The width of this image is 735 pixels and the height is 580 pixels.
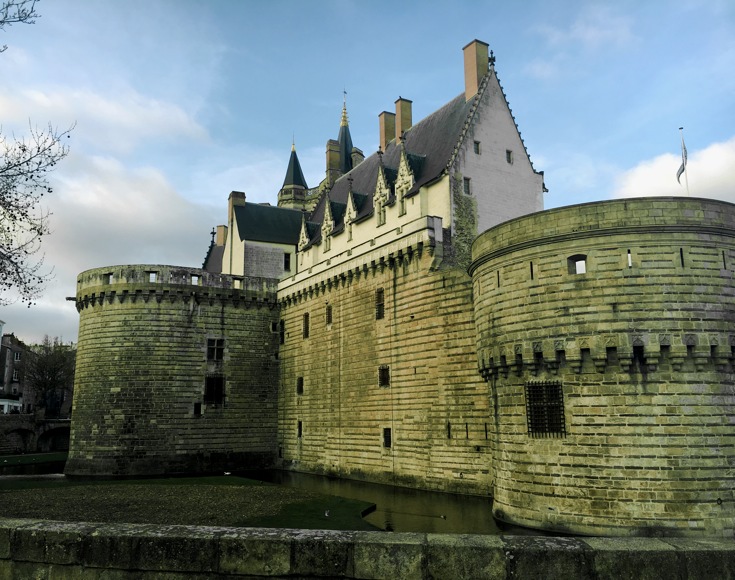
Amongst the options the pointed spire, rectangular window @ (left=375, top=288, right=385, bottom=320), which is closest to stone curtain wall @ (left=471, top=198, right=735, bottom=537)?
rectangular window @ (left=375, top=288, right=385, bottom=320)

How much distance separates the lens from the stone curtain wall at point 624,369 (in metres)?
15.2

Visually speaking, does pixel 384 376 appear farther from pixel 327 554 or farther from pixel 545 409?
pixel 327 554

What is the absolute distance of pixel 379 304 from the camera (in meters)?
30.3

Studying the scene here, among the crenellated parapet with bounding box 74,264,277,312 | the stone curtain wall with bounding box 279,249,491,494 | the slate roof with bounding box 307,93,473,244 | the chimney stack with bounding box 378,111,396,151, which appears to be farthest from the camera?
the chimney stack with bounding box 378,111,396,151

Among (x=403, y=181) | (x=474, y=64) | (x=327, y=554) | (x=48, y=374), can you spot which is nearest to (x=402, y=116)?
(x=474, y=64)

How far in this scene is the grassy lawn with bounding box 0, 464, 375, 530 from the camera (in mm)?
17078

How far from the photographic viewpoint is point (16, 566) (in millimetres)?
6383

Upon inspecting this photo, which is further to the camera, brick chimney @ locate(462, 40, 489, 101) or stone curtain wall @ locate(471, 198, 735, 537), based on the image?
brick chimney @ locate(462, 40, 489, 101)

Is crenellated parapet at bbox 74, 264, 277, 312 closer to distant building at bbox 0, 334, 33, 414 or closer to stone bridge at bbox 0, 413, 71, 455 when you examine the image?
stone bridge at bbox 0, 413, 71, 455

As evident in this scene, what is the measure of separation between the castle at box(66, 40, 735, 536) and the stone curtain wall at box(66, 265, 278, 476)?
0.12m

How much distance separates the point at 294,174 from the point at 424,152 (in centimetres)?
3344

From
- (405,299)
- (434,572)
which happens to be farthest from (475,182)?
(434,572)

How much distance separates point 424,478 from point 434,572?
20825mm

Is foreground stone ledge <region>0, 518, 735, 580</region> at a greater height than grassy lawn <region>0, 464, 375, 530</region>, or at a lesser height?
greater
